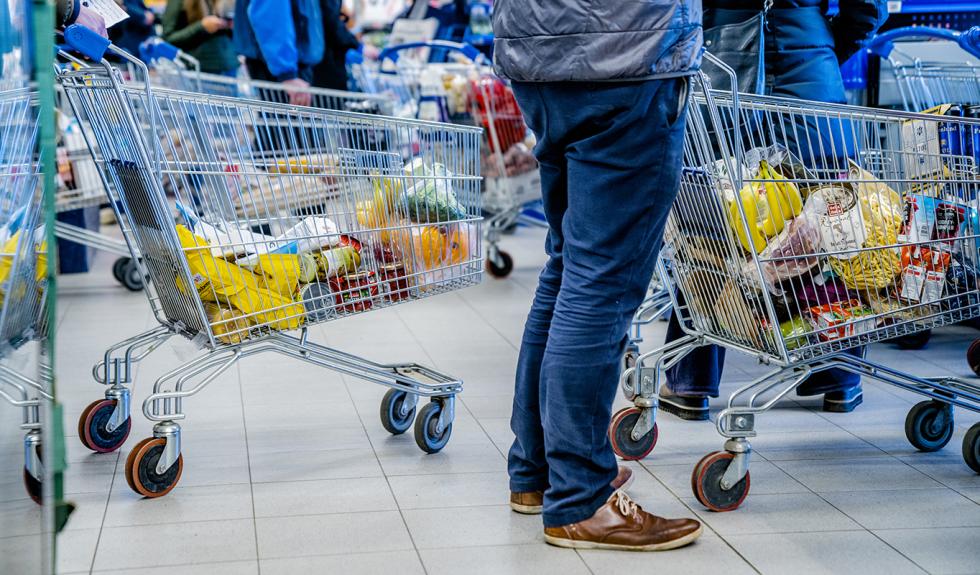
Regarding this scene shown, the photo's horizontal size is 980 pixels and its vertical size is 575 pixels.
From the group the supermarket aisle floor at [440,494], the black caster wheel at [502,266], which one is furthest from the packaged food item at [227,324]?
the black caster wheel at [502,266]

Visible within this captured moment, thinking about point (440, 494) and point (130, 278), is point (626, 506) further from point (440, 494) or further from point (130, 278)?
point (130, 278)

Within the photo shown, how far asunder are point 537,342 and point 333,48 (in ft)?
14.4

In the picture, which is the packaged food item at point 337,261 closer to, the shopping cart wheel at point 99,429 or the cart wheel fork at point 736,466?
the shopping cart wheel at point 99,429

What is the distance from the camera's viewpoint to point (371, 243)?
2.98m

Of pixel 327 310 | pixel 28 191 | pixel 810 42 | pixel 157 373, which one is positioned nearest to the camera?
pixel 28 191

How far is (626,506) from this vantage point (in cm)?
235

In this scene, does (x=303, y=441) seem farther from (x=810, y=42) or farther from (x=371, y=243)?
(x=810, y=42)

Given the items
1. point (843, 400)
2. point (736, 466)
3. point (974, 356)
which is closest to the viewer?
point (736, 466)

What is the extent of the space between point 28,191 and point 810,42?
2.27 m

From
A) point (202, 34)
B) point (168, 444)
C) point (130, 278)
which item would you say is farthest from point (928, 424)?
point (202, 34)

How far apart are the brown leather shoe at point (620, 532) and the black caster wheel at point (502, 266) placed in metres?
3.54

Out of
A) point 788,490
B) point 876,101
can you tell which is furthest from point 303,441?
point 876,101

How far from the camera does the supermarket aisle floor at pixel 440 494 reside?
230 cm

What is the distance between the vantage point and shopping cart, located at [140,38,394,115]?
5.70 metres
